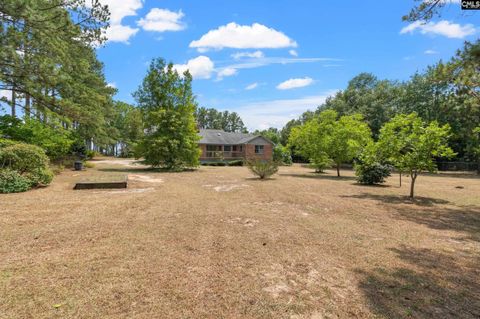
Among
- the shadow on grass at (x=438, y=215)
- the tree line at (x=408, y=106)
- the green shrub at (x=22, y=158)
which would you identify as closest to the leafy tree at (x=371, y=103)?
the tree line at (x=408, y=106)

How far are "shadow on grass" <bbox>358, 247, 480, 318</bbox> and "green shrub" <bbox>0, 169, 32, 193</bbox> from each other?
11.0 m

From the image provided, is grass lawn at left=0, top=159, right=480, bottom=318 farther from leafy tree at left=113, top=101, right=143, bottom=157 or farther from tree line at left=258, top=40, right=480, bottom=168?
leafy tree at left=113, top=101, right=143, bottom=157

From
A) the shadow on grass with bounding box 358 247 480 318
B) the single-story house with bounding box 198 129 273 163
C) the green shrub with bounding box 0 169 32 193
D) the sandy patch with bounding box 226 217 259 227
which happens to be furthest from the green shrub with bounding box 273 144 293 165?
the shadow on grass with bounding box 358 247 480 318

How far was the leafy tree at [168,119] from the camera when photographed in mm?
23094

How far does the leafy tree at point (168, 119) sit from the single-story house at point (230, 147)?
15540 millimetres

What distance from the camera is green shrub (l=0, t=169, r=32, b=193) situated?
947cm

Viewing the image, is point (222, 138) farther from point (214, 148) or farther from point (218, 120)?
point (218, 120)

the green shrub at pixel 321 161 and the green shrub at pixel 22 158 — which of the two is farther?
the green shrub at pixel 321 161

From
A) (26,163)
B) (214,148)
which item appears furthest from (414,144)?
(214,148)

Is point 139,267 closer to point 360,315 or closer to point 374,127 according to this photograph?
point 360,315

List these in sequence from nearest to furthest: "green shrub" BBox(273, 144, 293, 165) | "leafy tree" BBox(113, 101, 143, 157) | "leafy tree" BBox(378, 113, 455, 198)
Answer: "leafy tree" BBox(378, 113, 455, 198) < "green shrub" BBox(273, 144, 293, 165) < "leafy tree" BBox(113, 101, 143, 157)

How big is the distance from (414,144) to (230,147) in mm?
32742

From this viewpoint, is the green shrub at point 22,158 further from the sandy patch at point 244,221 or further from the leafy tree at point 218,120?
the leafy tree at point 218,120

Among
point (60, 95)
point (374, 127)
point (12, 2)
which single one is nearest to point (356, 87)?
point (374, 127)
